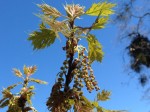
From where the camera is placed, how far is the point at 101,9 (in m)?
1.42

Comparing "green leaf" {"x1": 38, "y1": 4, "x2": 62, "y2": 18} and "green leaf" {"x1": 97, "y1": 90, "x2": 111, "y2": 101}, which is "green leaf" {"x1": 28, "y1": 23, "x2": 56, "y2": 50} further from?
"green leaf" {"x1": 97, "y1": 90, "x2": 111, "y2": 101}

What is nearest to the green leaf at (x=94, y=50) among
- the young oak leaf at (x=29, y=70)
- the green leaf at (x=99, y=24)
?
the green leaf at (x=99, y=24)

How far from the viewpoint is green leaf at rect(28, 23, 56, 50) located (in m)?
1.41

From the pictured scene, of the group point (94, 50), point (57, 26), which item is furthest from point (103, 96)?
point (57, 26)

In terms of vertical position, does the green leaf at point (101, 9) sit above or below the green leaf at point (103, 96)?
above

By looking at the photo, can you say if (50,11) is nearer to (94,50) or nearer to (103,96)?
(94,50)

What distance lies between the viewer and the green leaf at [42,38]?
55.6 inches

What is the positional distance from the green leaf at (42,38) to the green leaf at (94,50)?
0.47 ft

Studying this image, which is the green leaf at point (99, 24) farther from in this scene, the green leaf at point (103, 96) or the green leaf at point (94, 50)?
the green leaf at point (103, 96)

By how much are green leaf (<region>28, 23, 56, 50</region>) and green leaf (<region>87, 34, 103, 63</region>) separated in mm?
143

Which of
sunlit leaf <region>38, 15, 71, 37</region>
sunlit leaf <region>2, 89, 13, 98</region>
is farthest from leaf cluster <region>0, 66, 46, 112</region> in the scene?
sunlit leaf <region>38, 15, 71, 37</region>

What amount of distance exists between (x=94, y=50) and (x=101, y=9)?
159 mm

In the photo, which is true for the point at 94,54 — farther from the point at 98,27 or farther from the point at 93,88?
the point at 93,88

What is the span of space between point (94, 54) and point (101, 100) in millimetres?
184
